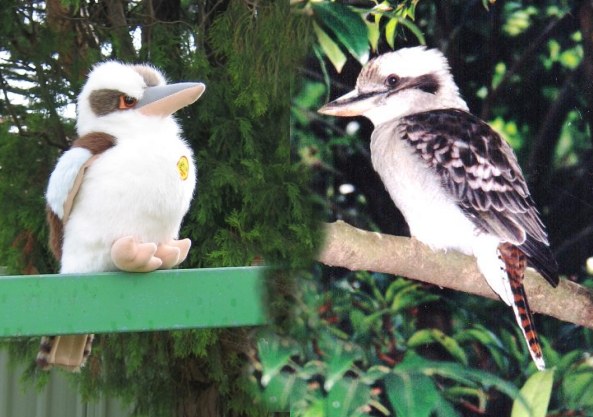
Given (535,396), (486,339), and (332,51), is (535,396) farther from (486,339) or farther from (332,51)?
(332,51)

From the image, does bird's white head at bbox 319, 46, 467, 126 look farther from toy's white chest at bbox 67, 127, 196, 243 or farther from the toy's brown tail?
the toy's brown tail

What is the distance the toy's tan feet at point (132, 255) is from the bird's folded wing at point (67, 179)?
0.08 metres

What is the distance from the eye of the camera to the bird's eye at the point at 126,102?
1.09 meters

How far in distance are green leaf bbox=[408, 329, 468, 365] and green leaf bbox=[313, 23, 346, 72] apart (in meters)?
0.54

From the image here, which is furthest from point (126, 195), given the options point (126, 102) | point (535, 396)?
point (535, 396)

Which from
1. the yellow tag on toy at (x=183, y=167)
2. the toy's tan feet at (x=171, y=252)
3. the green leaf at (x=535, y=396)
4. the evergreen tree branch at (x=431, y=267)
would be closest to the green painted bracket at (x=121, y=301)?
the toy's tan feet at (x=171, y=252)

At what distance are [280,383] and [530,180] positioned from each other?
63 centimetres

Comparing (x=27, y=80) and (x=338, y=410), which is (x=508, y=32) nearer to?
(x=338, y=410)

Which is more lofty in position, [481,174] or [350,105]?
[350,105]

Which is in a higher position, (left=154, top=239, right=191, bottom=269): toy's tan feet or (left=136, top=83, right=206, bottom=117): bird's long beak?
(left=136, top=83, right=206, bottom=117): bird's long beak

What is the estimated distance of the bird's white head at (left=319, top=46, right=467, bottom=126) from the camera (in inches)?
62.8

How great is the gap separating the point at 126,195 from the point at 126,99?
13 centimetres

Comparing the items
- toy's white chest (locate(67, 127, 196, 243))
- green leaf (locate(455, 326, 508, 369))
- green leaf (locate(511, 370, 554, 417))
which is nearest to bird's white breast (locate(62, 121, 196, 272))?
toy's white chest (locate(67, 127, 196, 243))

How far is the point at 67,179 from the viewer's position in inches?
41.7
